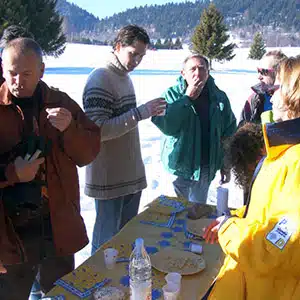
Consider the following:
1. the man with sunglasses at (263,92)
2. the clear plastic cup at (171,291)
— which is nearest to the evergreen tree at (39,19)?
the man with sunglasses at (263,92)

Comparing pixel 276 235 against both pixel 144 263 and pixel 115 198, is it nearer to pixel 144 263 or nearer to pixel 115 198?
pixel 144 263

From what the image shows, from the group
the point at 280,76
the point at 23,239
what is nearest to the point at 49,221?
the point at 23,239

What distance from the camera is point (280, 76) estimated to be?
4.23ft

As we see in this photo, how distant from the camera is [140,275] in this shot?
4.71ft

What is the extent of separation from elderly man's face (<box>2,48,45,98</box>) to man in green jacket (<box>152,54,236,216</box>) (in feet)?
4.22

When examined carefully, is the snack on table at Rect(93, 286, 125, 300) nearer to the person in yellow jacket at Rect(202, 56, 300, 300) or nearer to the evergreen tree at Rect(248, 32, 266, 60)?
the person in yellow jacket at Rect(202, 56, 300, 300)

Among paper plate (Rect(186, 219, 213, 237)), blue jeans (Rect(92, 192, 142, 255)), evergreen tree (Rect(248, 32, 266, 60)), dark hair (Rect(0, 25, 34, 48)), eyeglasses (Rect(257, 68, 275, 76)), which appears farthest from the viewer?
evergreen tree (Rect(248, 32, 266, 60))

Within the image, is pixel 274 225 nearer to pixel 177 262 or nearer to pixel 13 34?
pixel 177 262

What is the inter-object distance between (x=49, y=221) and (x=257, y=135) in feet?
3.47

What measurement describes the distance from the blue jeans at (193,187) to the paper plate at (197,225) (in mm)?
929

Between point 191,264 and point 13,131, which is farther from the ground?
point 13,131

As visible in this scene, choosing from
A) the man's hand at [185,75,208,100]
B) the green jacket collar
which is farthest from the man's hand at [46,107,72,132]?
the green jacket collar

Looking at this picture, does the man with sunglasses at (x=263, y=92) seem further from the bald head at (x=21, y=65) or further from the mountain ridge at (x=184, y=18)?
the mountain ridge at (x=184, y=18)

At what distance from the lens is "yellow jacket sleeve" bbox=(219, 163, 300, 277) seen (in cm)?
109
